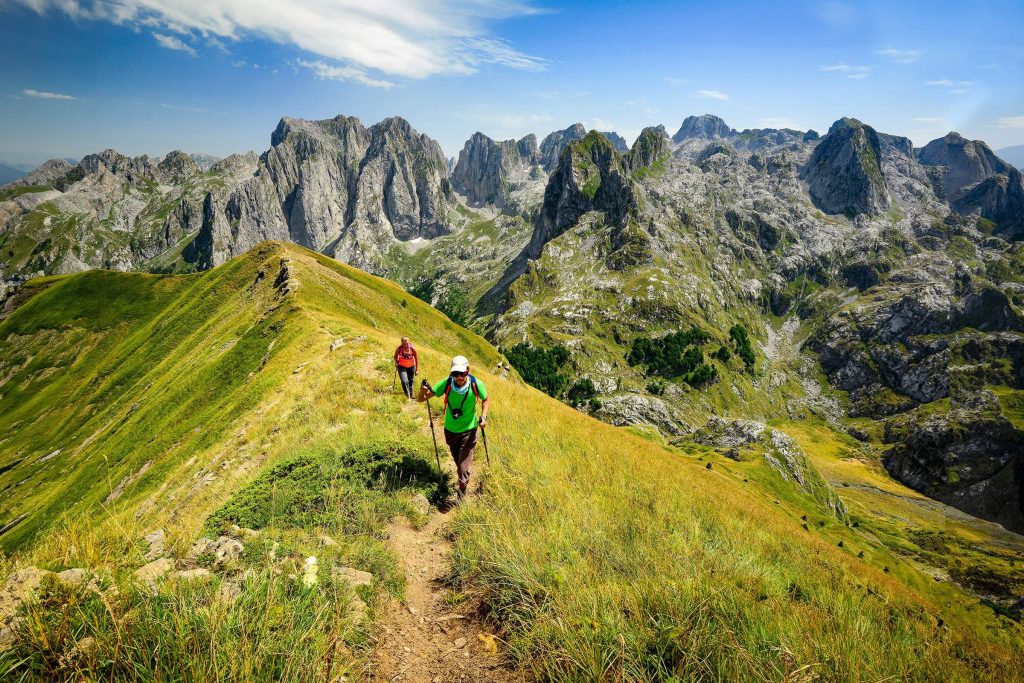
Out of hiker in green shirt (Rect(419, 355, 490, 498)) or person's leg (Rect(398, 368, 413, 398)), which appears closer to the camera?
hiker in green shirt (Rect(419, 355, 490, 498))

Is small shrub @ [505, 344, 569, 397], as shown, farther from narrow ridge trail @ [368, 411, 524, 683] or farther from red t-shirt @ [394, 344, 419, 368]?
narrow ridge trail @ [368, 411, 524, 683]

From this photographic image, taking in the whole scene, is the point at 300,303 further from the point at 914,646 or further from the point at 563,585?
the point at 914,646

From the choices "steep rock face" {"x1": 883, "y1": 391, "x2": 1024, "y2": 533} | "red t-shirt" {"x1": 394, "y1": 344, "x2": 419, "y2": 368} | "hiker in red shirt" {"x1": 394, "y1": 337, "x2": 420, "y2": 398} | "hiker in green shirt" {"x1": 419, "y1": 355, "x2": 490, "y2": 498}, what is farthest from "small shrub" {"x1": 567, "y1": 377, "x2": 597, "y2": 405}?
"hiker in green shirt" {"x1": 419, "y1": 355, "x2": 490, "y2": 498}

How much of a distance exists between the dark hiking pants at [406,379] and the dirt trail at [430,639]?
977cm

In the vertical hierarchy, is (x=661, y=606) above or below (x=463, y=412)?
below

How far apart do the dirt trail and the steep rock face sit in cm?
22662

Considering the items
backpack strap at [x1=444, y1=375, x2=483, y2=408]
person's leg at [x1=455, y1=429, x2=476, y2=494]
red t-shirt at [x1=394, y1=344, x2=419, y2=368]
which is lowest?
person's leg at [x1=455, y1=429, x2=476, y2=494]

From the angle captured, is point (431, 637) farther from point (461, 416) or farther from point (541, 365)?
point (541, 365)

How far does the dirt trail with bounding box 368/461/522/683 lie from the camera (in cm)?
566

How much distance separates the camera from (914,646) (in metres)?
6.52

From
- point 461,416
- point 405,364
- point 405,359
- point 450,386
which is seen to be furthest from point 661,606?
point 405,359

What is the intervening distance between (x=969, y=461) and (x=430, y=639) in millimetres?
240623

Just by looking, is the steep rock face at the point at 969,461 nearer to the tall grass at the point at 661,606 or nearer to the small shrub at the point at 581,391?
the small shrub at the point at 581,391

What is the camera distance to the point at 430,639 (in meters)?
6.35
